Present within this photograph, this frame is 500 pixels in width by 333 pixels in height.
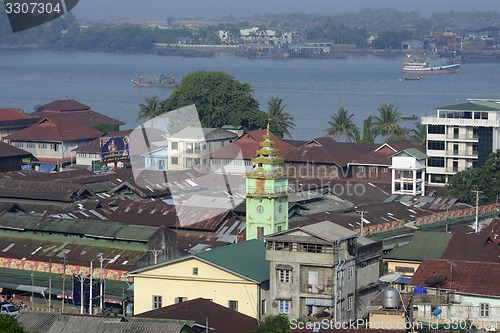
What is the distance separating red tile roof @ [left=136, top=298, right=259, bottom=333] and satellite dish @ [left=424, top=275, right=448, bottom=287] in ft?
17.3

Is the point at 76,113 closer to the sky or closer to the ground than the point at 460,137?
closer to the ground

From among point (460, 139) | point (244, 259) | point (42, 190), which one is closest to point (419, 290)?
point (244, 259)

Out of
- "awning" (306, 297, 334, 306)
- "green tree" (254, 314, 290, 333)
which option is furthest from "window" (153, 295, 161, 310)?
"green tree" (254, 314, 290, 333)

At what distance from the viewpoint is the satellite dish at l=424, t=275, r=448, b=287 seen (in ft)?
125

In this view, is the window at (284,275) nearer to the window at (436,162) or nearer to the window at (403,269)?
the window at (403,269)

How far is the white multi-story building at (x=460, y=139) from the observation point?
7219cm

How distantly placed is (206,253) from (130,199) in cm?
2322

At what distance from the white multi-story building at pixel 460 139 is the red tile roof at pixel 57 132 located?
23785 mm

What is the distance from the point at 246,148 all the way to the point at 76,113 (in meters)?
24.0

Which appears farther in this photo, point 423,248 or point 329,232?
point 423,248

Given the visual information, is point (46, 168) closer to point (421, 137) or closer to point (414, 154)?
point (421, 137)

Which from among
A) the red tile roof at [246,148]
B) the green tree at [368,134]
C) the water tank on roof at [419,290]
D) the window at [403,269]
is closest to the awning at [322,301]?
the water tank on roof at [419,290]

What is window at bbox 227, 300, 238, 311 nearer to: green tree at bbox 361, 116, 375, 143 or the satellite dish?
the satellite dish

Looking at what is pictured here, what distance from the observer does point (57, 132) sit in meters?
87.6
